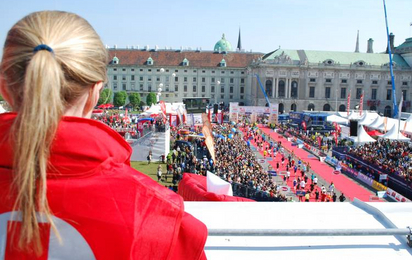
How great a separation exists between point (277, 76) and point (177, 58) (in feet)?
64.8

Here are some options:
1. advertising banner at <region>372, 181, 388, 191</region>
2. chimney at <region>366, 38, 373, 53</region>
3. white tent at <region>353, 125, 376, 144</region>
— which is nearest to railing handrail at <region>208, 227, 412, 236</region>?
advertising banner at <region>372, 181, 388, 191</region>

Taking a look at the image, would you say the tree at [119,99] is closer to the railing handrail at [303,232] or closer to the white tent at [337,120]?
the white tent at [337,120]

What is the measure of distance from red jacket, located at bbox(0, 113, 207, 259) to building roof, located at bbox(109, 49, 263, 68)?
6866cm

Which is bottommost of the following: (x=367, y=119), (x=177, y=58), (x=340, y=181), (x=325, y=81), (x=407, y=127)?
(x=340, y=181)

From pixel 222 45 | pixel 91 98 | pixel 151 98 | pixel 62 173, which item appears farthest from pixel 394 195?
pixel 222 45

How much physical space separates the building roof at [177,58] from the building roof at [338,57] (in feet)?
27.6

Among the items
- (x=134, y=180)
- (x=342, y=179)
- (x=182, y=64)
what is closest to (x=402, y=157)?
(x=342, y=179)

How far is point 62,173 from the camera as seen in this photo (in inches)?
36.8

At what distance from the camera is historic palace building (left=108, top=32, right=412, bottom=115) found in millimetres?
60688

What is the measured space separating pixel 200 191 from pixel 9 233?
1.84 m

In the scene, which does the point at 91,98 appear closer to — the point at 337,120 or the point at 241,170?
the point at 241,170

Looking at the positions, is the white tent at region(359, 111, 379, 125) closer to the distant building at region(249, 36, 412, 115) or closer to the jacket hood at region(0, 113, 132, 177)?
the distant building at region(249, 36, 412, 115)

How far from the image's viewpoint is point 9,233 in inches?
37.6

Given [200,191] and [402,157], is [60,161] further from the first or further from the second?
[402,157]
